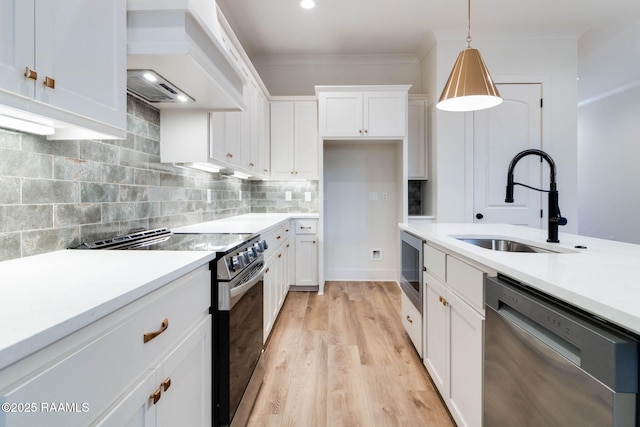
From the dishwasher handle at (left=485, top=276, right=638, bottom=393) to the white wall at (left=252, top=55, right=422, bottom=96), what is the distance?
3.66 meters

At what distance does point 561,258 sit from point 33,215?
1886 millimetres

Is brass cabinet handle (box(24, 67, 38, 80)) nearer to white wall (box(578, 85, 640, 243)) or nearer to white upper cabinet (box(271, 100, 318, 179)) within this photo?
white upper cabinet (box(271, 100, 318, 179))

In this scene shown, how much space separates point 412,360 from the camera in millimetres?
2043

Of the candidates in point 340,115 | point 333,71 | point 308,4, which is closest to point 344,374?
point 340,115

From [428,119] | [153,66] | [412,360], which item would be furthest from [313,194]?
[153,66]

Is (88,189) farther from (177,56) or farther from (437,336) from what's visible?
(437,336)

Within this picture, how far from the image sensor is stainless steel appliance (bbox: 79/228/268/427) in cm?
121

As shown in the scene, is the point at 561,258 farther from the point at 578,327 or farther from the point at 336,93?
the point at 336,93

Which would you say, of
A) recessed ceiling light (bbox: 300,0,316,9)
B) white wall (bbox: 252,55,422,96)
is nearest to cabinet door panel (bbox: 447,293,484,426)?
recessed ceiling light (bbox: 300,0,316,9)

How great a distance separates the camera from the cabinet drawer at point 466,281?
3.74 ft

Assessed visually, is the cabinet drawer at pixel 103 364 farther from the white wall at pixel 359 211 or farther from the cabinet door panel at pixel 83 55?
the white wall at pixel 359 211

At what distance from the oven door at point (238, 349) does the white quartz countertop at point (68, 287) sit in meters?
0.27

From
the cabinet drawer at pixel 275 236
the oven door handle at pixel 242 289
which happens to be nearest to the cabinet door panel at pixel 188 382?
the oven door handle at pixel 242 289

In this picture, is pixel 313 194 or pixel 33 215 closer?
pixel 33 215
